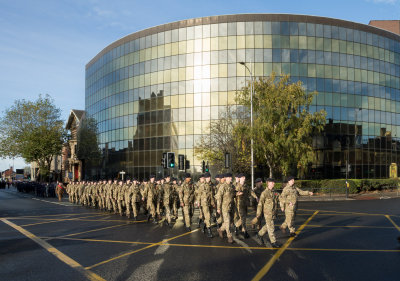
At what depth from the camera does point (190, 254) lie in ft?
26.8

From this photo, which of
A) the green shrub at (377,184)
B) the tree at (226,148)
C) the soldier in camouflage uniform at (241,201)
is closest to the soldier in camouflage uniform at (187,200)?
the soldier in camouflage uniform at (241,201)

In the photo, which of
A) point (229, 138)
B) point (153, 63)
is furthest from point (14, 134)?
point (229, 138)

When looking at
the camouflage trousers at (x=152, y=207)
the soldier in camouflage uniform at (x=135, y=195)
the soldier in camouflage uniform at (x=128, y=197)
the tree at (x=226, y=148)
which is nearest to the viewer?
the camouflage trousers at (x=152, y=207)

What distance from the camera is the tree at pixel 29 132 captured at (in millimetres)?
49375

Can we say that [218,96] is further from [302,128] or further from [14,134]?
[14,134]

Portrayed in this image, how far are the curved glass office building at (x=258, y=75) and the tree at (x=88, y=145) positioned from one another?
28.0ft

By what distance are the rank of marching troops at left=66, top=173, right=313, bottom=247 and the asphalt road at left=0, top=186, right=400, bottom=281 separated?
540 millimetres

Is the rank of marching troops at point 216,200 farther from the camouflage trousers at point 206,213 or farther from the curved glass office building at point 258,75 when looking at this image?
the curved glass office building at point 258,75

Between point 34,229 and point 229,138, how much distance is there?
2042cm

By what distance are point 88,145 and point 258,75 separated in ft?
97.6

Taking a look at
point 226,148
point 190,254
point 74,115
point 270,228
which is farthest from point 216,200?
point 74,115

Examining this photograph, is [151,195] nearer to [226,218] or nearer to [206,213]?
[206,213]

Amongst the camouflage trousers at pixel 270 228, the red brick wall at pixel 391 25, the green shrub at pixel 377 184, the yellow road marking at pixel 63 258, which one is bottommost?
the green shrub at pixel 377 184

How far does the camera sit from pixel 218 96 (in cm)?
3853
